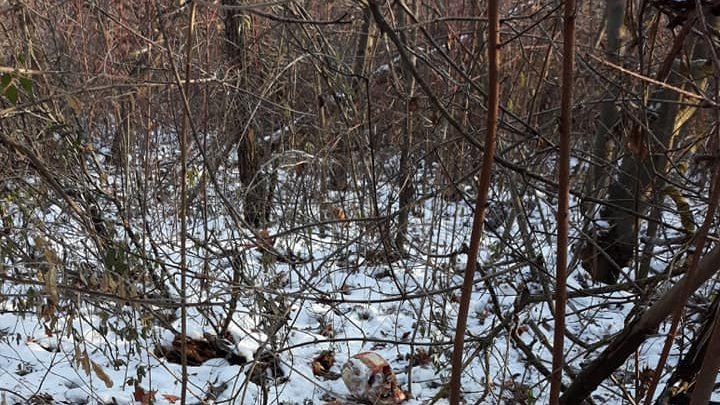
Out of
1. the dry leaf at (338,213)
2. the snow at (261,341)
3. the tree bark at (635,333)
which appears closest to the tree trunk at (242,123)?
the snow at (261,341)

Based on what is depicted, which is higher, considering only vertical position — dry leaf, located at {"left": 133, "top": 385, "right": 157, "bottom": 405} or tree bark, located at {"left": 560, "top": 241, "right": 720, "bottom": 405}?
dry leaf, located at {"left": 133, "top": 385, "right": 157, "bottom": 405}

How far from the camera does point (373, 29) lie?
4.55 meters

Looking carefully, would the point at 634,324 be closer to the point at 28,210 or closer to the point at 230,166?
the point at 28,210

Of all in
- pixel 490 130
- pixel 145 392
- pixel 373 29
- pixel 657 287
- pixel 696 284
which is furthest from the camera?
pixel 373 29

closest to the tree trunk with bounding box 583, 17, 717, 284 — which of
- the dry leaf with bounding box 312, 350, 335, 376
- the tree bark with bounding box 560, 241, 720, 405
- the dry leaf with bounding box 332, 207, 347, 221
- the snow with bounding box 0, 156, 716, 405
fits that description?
the snow with bounding box 0, 156, 716, 405

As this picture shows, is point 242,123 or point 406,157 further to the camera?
point 242,123

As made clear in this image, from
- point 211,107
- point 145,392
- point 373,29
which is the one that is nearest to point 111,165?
point 211,107

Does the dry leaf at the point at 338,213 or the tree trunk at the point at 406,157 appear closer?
the tree trunk at the point at 406,157

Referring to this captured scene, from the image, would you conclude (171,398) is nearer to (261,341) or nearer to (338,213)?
(261,341)

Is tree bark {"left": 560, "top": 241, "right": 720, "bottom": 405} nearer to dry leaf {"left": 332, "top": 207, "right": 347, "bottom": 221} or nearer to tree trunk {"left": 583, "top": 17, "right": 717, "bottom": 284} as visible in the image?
tree trunk {"left": 583, "top": 17, "right": 717, "bottom": 284}

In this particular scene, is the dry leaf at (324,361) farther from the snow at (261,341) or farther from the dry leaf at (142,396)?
the dry leaf at (142,396)

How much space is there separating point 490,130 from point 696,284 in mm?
707

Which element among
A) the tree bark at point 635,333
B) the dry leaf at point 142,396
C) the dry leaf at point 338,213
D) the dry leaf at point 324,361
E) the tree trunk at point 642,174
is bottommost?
the tree bark at point 635,333

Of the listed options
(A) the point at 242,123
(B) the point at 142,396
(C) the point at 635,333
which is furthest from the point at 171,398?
(C) the point at 635,333
